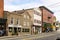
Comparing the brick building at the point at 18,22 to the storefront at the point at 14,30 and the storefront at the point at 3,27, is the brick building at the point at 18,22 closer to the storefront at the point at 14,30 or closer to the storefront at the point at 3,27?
the storefront at the point at 14,30

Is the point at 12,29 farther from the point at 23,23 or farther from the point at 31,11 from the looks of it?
the point at 31,11

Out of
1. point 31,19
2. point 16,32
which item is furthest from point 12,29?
point 31,19

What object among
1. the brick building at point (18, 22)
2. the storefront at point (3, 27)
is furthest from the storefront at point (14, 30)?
the storefront at point (3, 27)

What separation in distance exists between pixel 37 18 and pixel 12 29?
26177 millimetres

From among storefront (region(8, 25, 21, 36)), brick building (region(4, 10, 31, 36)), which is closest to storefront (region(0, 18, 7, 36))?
brick building (region(4, 10, 31, 36))

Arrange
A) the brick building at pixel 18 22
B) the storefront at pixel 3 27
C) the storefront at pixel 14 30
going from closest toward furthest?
the storefront at pixel 3 27 → the brick building at pixel 18 22 → the storefront at pixel 14 30

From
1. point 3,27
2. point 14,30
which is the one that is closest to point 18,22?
point 14,30

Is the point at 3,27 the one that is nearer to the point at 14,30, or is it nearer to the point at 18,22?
the point at 14,30

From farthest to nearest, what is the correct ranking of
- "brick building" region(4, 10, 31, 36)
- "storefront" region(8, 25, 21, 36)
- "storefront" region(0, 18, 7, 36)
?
"storefront" region(8, 25, 21, 36)
"brick building" region(4, 10, 31, 36)
"storefront" region(0, 18, 7, 36)

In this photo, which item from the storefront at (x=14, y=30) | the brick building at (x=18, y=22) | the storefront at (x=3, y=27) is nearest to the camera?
the storefront at (x=3, y=27)

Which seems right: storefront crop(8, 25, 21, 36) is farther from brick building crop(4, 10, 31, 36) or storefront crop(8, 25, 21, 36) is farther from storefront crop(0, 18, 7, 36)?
storefront crop(0, 18, 7, 36)

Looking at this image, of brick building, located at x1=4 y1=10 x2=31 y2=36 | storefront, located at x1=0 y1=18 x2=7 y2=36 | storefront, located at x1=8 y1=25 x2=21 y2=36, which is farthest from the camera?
storefront, located at x1=8 y1=25 x2=21 y2=36

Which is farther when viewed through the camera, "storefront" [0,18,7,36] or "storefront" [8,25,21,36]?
"storefront" [8,25,21,36]

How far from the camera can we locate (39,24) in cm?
8775
